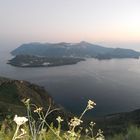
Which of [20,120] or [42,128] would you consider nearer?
[20,120]

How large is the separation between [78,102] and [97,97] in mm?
12367

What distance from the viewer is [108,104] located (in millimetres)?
120125

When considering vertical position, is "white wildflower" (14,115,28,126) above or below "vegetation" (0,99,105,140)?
above

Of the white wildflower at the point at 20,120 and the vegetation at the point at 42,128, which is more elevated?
the white wildflower at the point at 20,120

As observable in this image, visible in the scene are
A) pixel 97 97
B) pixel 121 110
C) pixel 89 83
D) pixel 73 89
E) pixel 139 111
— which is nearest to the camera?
pixel 139 111

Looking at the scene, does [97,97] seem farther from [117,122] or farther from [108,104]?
[117,122]

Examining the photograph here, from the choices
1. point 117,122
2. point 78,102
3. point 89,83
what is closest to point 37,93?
point 117,122

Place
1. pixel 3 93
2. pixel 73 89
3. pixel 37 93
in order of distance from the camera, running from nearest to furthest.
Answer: pixel 3 93 → pixel 37 93 → pixel 73 89

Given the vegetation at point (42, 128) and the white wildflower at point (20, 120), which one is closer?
the white wildflower at point (20, 120)

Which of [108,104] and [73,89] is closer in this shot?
[108,104]

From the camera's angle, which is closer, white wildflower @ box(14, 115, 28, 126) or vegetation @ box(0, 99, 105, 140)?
white wildflower @ box(14, 115, 28, 126)

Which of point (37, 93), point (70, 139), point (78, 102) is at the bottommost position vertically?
point (78, 102)

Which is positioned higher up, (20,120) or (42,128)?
(20,120)

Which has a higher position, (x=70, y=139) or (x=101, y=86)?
(x=70, y=139)
